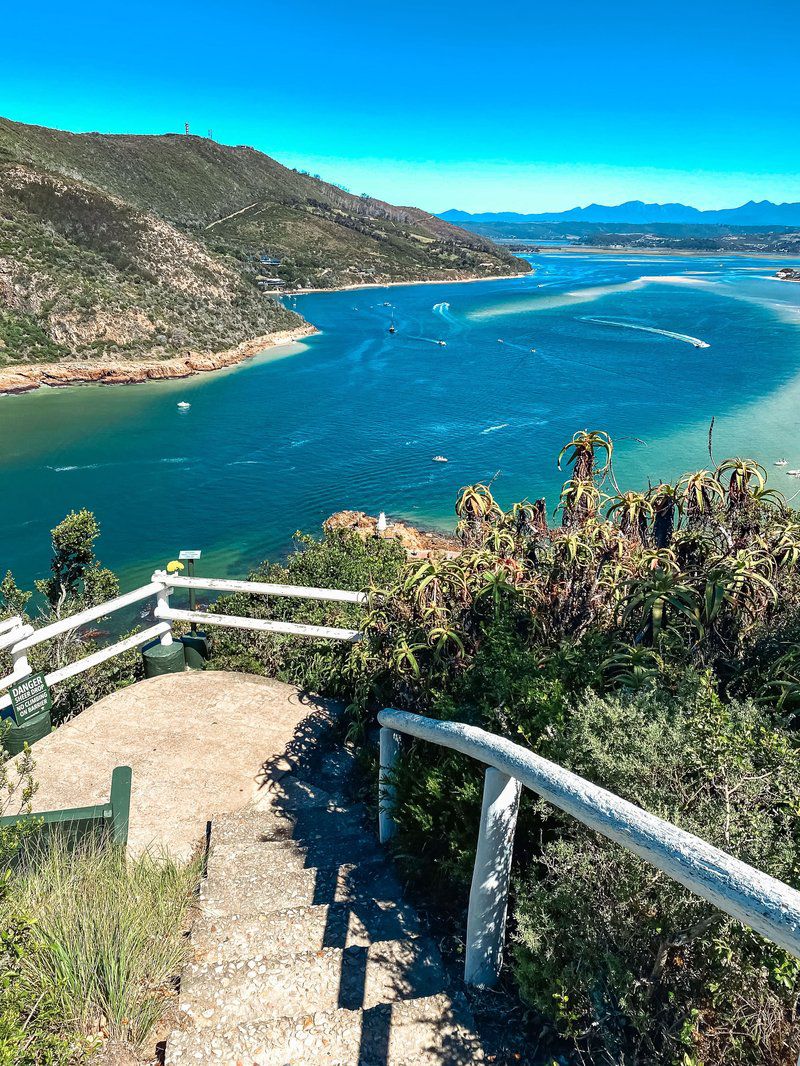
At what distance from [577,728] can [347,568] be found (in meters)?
4.96

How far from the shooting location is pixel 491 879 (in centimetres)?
253

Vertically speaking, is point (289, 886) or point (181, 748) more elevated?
point (289, 886)

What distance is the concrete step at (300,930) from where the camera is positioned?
113 inches

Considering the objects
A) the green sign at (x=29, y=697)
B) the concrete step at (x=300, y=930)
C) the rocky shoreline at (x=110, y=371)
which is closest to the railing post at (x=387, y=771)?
the concrete step at (x=300, y=930)

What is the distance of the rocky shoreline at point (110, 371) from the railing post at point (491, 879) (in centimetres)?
4536

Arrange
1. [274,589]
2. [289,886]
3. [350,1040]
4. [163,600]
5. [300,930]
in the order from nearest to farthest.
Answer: [350,1040], [300,930], [289,886], [274,589], [163,600]

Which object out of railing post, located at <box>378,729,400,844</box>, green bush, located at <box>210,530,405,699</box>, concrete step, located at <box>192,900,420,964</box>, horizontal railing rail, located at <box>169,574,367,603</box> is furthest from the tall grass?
horizontal railing rail, located at <box>169,574,367,603</box>

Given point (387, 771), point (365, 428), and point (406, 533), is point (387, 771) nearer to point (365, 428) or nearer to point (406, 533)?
point (406, 533)

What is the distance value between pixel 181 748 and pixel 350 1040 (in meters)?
2.95

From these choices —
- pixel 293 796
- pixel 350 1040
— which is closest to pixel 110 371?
pixel 293 796

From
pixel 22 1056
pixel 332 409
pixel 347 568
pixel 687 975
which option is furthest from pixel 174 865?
pixel 332 409

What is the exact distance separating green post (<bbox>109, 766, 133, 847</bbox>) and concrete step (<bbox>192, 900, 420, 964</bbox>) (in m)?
0.59

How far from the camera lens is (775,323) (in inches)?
2936

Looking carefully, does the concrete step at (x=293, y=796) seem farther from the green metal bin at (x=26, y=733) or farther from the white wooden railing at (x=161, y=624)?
the green metal bin at (x=26, y=733)
